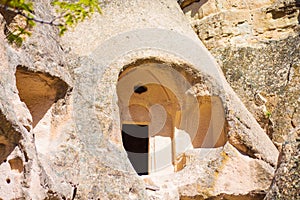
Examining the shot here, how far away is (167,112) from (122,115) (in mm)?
593

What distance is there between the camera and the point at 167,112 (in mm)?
8312

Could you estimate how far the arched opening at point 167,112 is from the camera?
306 inches

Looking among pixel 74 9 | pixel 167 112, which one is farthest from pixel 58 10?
pixel 167 112

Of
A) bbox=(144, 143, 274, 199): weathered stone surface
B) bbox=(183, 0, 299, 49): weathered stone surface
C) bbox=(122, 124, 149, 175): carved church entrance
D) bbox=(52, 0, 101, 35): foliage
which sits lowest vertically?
bbox=(144, 143, 274, 199): weathered stone surface

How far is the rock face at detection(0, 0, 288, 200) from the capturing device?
18.2 ft

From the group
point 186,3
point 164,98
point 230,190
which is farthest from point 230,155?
point 186,3

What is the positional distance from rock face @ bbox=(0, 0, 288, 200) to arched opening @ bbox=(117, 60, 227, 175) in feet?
0.04

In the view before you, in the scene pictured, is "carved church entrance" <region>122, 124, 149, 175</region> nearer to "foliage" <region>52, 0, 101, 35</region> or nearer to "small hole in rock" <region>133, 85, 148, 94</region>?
"small hole in rock" <region>133, 85, 148, 94</region>

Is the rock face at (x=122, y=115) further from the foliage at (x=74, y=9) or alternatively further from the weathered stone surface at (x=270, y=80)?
the foliage at (x=74, y=9)

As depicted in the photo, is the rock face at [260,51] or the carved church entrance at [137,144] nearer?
the rock face at [260,51]

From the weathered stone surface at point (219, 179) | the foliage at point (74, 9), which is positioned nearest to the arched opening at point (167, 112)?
the weathered stone surface at point (219, 179)

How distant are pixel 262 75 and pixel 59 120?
364 centimetres

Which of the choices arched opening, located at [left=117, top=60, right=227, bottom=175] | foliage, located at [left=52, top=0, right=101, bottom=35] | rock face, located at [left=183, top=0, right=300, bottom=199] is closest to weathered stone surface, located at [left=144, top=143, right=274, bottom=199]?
arched opening, located at [left=117, top=60, right=227, bottom=175]

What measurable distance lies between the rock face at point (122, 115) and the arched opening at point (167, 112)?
1cm
